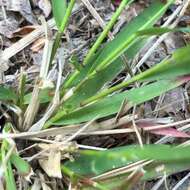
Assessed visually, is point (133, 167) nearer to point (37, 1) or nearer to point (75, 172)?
point (75, 172)

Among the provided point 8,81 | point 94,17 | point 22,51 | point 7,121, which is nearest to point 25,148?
point 7,121

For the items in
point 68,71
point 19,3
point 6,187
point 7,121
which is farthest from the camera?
point 19,3

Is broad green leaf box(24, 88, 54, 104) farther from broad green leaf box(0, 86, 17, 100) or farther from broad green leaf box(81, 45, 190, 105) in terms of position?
broad green leaf box(81, 45, 190, 105)

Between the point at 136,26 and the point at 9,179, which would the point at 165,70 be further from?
the point at 9,179

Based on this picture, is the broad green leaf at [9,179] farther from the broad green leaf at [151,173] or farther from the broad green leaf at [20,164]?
the broad green leaf at [151,173]

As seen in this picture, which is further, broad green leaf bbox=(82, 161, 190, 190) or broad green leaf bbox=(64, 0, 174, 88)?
broad green leaf bbox=(64, 0, 174, 88)

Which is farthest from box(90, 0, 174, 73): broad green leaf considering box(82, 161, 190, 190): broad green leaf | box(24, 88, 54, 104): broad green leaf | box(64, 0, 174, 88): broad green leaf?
box(82, 161, 190, 190): broad green leaf

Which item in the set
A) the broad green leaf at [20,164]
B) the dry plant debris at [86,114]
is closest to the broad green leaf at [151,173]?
the dry plant debris at [86,114]
